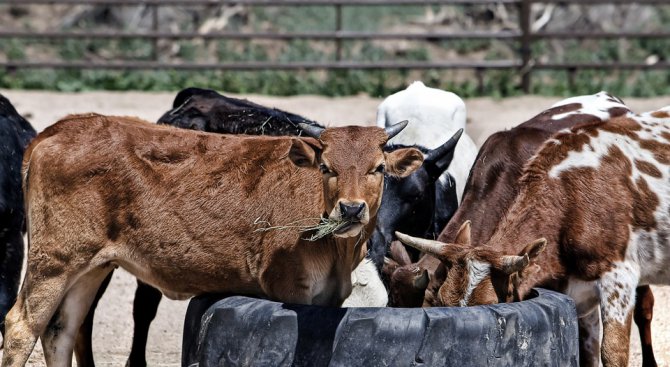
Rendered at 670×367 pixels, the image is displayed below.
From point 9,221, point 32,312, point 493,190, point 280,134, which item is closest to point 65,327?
point 32,312

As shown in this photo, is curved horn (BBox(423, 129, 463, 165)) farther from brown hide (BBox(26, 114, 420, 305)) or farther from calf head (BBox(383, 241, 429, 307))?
brown hide (BBox(26, 114, 420, 305))

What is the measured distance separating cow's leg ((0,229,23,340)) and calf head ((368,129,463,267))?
214cm

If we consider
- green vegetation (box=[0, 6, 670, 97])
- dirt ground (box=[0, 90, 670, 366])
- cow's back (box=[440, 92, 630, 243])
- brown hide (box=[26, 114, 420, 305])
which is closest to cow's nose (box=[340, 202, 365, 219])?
brown hide (box=[26, 114, 420, 305])

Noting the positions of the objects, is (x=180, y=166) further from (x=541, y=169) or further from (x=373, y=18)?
(x=373, y=18)

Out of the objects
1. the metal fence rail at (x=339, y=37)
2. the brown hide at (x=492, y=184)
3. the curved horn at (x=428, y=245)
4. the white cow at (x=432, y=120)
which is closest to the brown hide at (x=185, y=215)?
the curved horn at (x=428, y=245)

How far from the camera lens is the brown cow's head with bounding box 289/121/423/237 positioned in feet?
16.0

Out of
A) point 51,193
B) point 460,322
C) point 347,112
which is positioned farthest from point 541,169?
point 347,112

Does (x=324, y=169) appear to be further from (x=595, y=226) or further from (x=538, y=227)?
(x=595, y=226)

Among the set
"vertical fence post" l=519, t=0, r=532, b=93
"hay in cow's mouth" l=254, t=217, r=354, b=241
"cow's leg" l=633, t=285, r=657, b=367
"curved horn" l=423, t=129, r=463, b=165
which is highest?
"vertical fence post" l=519, t=0, r=532, b=93

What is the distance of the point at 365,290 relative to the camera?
6.36 meters

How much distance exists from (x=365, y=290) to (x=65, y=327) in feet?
5.25

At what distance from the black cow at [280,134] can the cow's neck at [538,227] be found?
903 mm

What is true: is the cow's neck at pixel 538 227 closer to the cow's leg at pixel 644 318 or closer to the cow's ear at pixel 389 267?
the cow's ear at pixel 389 267

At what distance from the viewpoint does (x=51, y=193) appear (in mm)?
5664
